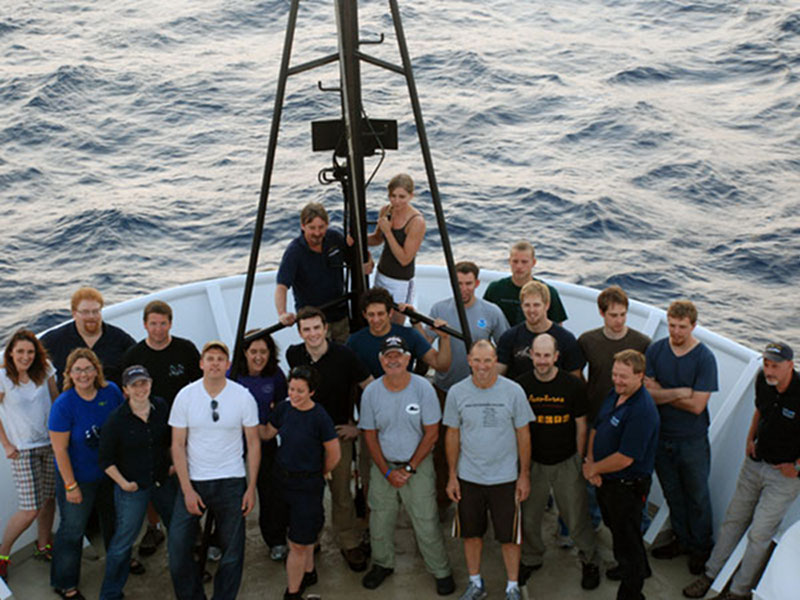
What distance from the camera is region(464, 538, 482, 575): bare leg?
5398mm

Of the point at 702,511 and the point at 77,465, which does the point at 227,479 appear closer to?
the point at 77,465

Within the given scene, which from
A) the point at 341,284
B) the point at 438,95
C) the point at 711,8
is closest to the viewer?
the point at 341,284

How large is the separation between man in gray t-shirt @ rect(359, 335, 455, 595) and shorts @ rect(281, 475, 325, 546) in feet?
1.31

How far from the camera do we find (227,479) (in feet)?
16.8

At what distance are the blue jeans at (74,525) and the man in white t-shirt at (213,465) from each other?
0.54 metres

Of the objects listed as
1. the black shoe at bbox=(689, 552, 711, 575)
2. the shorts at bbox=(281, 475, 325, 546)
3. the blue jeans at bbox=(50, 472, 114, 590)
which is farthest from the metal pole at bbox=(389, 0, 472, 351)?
the blue jeans at bbox=(50, 472, 114, 590)

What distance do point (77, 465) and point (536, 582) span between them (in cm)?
269

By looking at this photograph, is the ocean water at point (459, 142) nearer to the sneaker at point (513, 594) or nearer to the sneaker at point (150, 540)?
the sneaker at point (150, 540)

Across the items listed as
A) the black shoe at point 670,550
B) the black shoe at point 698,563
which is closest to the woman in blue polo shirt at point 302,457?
the black shoe at point 670,550

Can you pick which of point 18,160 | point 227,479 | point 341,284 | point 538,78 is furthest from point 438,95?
point 227,479

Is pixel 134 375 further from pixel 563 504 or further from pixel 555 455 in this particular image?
pixel 563 504

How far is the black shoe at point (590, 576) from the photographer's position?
5.50 m

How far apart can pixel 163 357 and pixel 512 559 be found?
2307 millimetres

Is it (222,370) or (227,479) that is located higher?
(222,370)
